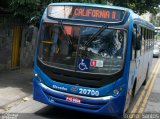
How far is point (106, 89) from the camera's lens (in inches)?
330

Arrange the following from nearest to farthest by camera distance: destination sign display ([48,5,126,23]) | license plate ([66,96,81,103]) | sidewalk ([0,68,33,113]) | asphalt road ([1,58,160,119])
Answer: license plate ([66,96,81,103])
destination sign display ([48,5,126,23])
asphalt road ([1,58,160,119])
sidewalk ([0,68,33,113])

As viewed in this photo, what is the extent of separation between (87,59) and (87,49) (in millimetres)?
232

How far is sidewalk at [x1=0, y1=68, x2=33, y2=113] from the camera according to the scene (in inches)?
408

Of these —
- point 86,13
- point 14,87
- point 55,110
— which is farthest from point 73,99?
point 14,87

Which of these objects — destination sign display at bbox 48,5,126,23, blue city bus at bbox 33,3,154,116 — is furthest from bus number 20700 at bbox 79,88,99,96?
destination sign display at bbox 48,5,126,23

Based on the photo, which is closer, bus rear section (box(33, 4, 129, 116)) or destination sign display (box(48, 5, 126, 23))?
bus rear section (box(33, 4, 129, 116))

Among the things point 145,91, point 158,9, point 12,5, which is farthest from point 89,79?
point 158,9

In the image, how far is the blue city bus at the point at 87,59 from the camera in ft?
27.7

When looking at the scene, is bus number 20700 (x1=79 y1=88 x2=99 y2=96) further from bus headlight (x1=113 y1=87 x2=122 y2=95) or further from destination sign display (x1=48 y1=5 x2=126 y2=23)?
destination sign display (x1=48 y1=5 x2=126 y2=23)

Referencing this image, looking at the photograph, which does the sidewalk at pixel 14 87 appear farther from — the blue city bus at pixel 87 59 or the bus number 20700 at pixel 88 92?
the bus number 20700 at pixel 88 92

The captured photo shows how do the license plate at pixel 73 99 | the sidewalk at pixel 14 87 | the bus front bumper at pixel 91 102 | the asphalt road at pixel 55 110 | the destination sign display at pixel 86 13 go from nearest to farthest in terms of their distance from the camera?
the bus front bumper at pixel 91 102 < the license plate at pixel 73 99 < the destination sign display at pixel 86 13 < the asphalt road at pixel 55 110 < the sidewalk at pixel 14 87

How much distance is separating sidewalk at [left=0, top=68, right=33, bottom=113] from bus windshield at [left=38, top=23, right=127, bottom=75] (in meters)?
→ 2.06

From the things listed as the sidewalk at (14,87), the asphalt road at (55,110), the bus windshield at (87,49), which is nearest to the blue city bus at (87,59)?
the bus windshield at (87,49)

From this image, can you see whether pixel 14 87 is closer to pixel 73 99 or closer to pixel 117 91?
pixel 73 99
